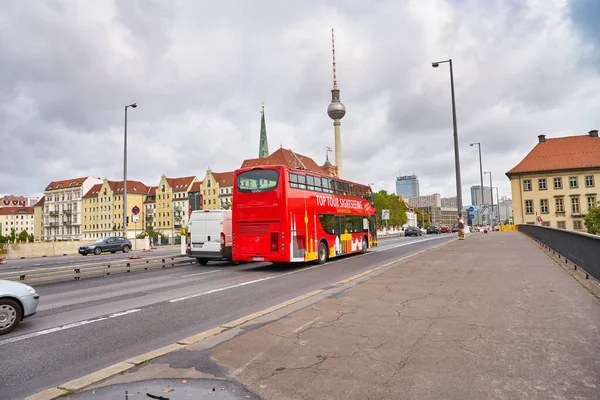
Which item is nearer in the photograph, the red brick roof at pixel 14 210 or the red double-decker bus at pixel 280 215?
the red double-decker bus at pixel 280 215

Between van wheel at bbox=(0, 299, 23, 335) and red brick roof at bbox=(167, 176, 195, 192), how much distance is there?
4705 inches

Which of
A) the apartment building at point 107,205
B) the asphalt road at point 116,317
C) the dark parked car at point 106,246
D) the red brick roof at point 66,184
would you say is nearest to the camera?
the asphalt road at point 116,317

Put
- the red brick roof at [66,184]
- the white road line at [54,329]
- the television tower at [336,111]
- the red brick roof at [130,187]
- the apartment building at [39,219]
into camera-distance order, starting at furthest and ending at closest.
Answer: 1. the apartment building at [39,219]
2. the red brick roof at [66,184]
3. the red brick roof at [130,187]
4. the television tower at [336,111]
5. the white road line at [54,329]

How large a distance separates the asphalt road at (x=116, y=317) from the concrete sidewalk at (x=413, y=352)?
3.35 feet

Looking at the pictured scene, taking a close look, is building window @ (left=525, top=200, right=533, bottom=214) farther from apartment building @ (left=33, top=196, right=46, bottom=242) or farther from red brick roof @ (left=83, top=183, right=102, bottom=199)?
apartment building @ (left=33, top=196, right=46, bottom=242)

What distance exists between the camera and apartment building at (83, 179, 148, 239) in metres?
127

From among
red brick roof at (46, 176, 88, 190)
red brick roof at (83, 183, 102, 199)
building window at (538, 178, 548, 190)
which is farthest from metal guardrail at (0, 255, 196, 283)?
red brick roof at (46, 176, 88, 190)

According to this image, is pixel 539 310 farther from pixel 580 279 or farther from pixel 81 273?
pixel 81 273

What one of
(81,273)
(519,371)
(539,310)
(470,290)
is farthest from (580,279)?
(81,273)

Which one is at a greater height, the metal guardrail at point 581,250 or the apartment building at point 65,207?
the apartment building at point 65,207

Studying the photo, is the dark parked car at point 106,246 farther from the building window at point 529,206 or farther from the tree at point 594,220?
the building window at point 529,206

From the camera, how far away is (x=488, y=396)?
355cm

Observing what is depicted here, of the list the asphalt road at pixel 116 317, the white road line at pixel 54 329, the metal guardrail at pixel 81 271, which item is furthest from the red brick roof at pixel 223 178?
the white road line at pixel 54 329

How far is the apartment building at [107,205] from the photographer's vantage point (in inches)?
5010
